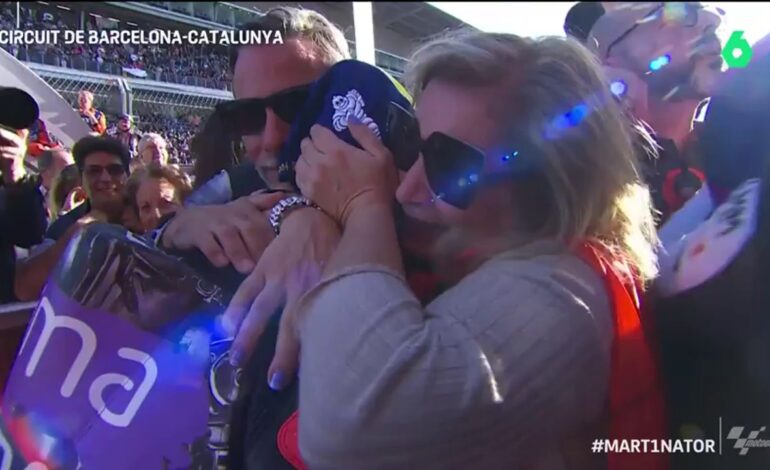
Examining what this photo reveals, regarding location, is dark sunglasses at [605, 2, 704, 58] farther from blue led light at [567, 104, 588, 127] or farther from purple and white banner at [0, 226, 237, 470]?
purple and white banner at [0, 226, 237, 470]

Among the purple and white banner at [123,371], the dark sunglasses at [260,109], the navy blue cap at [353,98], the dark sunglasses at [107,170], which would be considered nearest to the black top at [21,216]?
the dark sunglasses at [107,170]

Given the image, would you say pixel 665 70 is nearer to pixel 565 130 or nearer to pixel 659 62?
pixel 659 62

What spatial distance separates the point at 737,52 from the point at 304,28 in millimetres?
636

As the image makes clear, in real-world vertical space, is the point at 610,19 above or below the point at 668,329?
above

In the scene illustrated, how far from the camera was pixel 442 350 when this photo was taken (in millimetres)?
741

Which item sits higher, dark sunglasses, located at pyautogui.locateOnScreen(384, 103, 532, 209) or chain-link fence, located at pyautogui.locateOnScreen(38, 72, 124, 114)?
chain-link fence, located at pyautogui.locateOnScreen(38, 72, 124, 114)

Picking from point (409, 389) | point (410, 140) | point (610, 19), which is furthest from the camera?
point (610, 19)

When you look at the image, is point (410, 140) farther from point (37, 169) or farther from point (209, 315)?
point (37, 169)

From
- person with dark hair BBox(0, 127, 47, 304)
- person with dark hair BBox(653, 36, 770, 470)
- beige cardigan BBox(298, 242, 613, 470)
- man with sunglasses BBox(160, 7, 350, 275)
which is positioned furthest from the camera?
person with dark hair BBox(0, 127, 47, 304)

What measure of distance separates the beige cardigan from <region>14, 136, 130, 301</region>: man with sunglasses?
0.48 metres

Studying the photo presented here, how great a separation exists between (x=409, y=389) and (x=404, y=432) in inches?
1.9

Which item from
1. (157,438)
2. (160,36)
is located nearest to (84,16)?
(160,36)

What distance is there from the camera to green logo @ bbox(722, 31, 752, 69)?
3.08 feet

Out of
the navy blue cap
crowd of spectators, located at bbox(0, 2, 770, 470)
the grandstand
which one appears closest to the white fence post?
the grandstand
